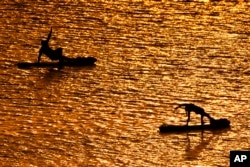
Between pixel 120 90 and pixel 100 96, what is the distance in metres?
0.04

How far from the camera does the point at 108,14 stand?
1495mm

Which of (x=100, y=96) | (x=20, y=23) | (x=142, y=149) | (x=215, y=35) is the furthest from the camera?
(x=20, y=23)

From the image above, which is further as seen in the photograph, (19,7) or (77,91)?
(19,7)

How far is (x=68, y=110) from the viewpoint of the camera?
1219 millimetres

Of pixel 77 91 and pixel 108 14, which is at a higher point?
pixel 108 14

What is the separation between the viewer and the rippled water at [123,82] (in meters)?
1.13

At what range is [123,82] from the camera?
4.24 ft

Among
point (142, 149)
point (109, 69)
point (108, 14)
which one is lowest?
point (142, 149)

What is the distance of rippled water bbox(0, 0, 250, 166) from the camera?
1.13m

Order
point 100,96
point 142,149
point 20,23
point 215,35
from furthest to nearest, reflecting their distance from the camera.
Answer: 1. point 20,23
2. point 215,35
3. point 100,96
4. point 142,149

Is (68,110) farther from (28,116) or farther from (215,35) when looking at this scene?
(215,35)

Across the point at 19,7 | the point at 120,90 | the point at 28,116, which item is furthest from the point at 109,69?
the point at 19,7

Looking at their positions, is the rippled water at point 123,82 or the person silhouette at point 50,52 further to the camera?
the person silhouette at point 50,52

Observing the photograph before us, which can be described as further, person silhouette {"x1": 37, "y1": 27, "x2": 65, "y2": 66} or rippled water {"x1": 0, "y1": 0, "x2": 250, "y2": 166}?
person silhouette {"x1": 37, "y1": 27, "x2": 65, "y2": 66}
